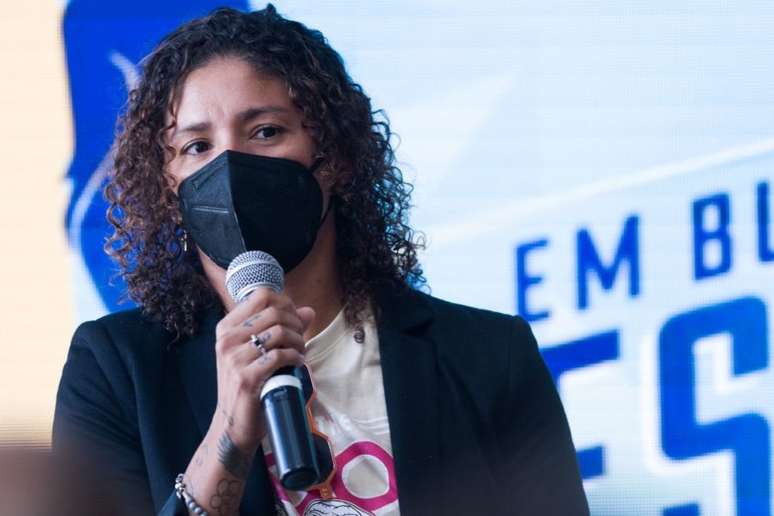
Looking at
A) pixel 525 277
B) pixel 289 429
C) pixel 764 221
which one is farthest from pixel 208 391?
pixel 764 221

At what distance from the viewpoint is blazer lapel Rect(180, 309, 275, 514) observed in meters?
1.83

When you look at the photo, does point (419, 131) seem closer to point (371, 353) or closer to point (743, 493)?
point (371, 353)

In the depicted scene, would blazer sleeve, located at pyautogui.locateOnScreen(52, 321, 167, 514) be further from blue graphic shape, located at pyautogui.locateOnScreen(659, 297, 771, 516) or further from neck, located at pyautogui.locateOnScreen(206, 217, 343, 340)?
blue graphic shape, located at pyautogui.locateOnScreen(659, 297, 771, 516)

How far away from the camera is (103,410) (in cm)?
193

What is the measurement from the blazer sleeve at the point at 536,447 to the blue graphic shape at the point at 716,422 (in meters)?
0.68

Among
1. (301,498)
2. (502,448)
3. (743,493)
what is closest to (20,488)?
(301,498)

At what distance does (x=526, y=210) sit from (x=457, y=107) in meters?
0.29

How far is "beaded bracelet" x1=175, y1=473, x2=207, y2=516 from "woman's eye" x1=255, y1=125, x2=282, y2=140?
1.90 feet

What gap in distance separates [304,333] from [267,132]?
0.36 meters

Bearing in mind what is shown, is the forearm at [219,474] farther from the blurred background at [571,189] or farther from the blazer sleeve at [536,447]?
the blurred background at [571,189]

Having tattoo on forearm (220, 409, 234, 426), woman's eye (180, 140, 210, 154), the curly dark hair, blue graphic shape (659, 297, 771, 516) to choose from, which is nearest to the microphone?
tattoo on forearm (220, 409, 234, 426)

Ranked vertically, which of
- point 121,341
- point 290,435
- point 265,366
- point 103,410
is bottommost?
point 290,435

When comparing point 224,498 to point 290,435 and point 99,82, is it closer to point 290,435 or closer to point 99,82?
point 290,435

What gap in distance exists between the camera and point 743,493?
8.88 feet
